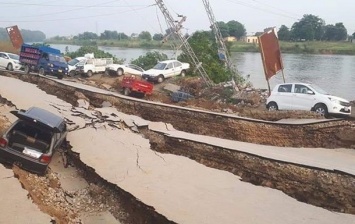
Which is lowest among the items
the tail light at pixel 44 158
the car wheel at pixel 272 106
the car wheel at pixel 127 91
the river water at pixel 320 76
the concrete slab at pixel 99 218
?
the river water at pixel 320 76

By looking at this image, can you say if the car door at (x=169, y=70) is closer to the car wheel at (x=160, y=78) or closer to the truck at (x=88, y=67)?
the car wheel at (x=160, y=78)

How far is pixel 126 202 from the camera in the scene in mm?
6961

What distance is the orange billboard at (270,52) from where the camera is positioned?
2014 cm

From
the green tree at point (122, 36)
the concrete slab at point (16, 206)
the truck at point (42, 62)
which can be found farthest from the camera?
the green tree at point (122, 36)

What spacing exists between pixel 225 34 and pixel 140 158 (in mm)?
92646

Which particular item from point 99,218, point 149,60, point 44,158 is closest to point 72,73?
point 149,60

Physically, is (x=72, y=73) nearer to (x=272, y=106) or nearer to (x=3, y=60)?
(x=3, y=60)

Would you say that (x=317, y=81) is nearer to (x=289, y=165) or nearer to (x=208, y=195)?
(x=289, y=165)

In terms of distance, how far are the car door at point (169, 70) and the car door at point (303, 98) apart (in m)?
12.5

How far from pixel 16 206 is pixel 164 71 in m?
21.8

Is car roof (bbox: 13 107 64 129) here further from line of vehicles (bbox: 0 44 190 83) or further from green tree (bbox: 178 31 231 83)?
green tree (bbox: 178 31 231 83)

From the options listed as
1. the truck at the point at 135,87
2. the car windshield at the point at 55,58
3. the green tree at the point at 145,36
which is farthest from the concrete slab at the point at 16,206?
the green tree at the point at 145,36

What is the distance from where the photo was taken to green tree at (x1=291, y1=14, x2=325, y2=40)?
84.1m

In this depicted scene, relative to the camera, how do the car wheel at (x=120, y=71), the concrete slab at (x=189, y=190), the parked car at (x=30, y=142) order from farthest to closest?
the car wheel at (x=120, y=71) → the parked car at (x=30, y=142) → the concrete slab at (x=189, y=190)
